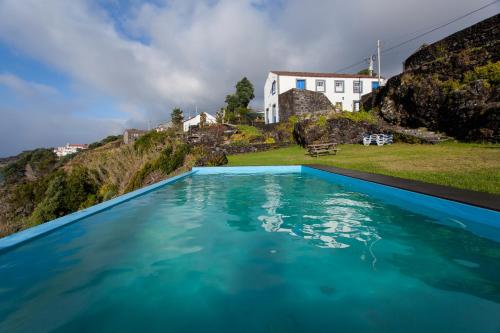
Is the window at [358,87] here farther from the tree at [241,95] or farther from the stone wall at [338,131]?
the tree at [241,95]

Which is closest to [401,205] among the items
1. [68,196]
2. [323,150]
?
[323,150]

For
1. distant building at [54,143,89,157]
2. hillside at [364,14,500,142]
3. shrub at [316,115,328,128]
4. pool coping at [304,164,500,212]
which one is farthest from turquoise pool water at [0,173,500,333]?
distant building at [54,143,89,157]

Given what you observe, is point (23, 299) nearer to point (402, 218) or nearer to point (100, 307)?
point (100, 307)

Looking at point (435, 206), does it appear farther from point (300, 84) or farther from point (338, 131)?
point (300, 84)

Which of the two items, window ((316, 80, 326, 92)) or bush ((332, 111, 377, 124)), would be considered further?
window ((316, 80, 326, 92))

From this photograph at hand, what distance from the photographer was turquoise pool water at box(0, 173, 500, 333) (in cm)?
226

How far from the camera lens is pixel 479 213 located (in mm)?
4074

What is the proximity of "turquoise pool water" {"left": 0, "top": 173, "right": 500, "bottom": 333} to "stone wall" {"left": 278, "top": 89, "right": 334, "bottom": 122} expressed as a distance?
2271 cm

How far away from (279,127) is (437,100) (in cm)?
1215

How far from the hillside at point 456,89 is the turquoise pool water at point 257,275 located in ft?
40.4

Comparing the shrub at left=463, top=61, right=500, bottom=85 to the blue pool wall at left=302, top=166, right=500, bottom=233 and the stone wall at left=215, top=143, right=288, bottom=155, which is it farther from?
the stone wall at left=215, top=143, right=288, bottom=155

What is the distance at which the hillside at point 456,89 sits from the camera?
43.9 feet

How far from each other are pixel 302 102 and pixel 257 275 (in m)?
25.7

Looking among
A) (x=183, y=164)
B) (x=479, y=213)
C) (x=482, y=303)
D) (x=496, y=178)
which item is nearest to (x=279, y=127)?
(x=183, y=164)
